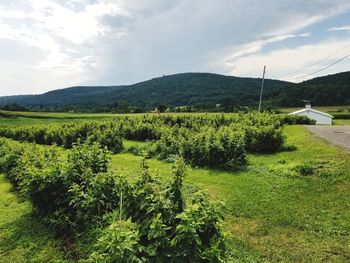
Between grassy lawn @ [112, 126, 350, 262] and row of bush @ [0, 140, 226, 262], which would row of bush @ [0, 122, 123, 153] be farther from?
row of bush @ [0, 140, 226, 262]

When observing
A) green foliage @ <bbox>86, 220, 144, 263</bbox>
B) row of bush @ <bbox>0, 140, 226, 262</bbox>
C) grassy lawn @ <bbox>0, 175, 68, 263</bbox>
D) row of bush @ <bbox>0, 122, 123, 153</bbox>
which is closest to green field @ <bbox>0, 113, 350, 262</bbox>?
grassy lawn @ <bbox>0, 175, 68, 263</bbox>

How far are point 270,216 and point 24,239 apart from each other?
6.97 m

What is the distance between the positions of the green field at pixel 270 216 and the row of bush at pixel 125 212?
51 centimetres

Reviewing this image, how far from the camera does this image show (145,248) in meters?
5.22

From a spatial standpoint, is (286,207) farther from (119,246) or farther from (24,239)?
(24,239)

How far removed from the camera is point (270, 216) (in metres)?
9.58

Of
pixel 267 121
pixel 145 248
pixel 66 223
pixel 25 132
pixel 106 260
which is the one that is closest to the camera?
pixel 106 260

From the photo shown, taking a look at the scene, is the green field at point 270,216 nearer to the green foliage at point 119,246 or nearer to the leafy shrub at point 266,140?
the green foliage at point 119,246

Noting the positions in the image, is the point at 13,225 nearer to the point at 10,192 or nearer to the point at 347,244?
the point at 10,192

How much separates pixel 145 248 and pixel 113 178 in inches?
120

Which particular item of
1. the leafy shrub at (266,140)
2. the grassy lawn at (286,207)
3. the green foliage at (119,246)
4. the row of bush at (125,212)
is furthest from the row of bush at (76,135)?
the green foliage at (119,246)

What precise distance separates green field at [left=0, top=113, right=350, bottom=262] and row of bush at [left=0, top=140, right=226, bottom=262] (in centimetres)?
51

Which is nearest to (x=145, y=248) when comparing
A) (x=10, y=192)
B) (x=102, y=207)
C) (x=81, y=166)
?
(x=102, y=207)

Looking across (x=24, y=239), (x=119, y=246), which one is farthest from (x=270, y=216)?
Result: (x=24, y=239)
